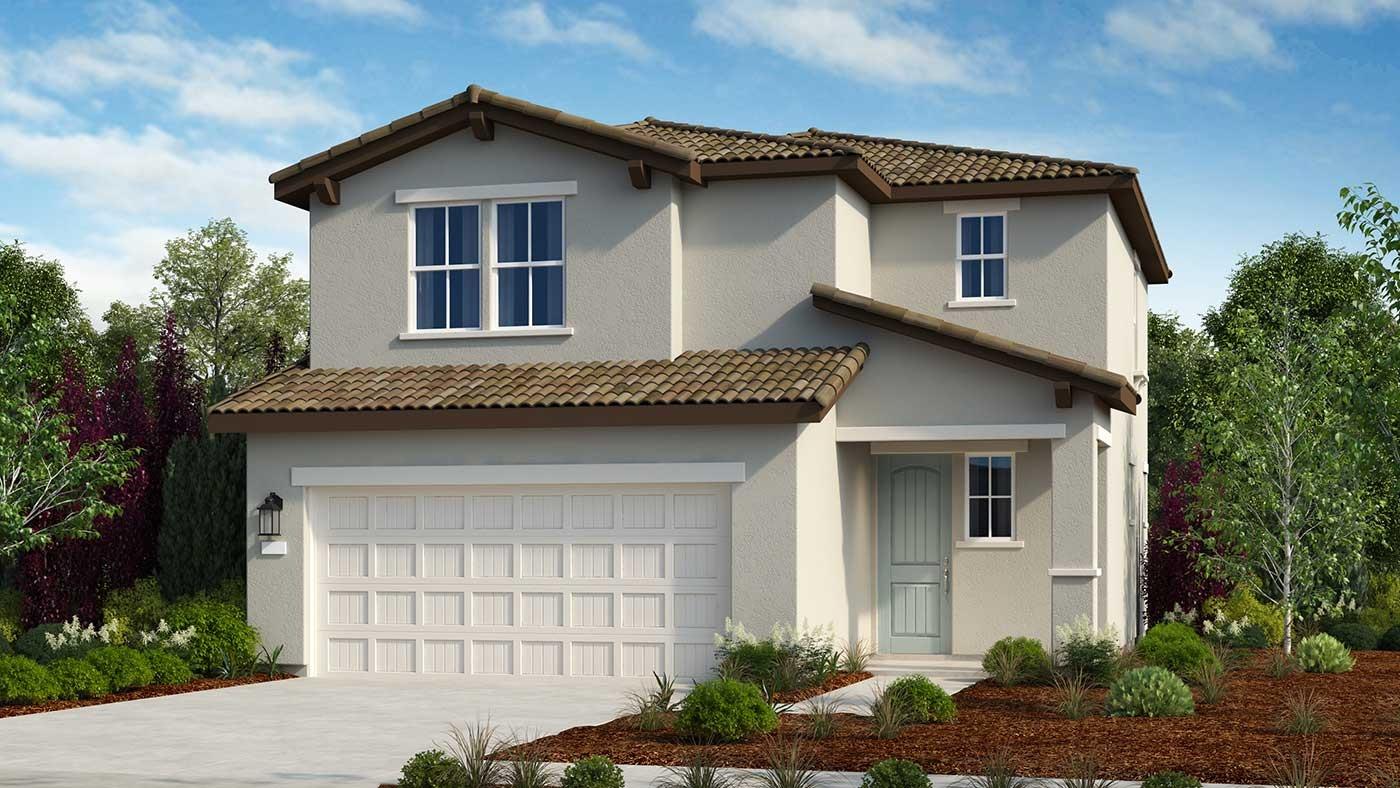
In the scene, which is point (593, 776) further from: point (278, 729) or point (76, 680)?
point (76, 680)

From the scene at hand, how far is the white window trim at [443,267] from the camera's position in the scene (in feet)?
68.7

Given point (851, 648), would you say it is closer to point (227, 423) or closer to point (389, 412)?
point (389, 412)

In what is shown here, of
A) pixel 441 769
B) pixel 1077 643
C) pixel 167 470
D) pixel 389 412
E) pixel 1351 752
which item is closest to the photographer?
pixel 441 769

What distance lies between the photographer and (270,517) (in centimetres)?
2025

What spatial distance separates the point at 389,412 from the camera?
64.0 feet

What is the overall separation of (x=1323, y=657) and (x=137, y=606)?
573 inches

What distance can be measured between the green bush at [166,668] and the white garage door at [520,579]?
1.88 meters

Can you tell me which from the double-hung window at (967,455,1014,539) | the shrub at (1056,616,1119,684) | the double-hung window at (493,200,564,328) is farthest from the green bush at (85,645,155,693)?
the double-hung window at (967,455,1014,539)

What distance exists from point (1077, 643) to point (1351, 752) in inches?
244

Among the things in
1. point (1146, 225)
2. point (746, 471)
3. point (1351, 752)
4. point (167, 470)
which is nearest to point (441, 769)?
point (1351, 752)

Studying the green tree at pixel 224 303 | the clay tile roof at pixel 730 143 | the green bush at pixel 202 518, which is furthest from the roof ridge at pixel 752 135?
the green tree at pixel 224 303

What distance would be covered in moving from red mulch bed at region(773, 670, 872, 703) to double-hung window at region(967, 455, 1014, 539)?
315 cm

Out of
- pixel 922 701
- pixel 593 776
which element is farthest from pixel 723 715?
pixel 593 776

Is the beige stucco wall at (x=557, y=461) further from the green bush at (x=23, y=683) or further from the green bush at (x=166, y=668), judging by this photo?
the green bush at (x=23, y=683)
